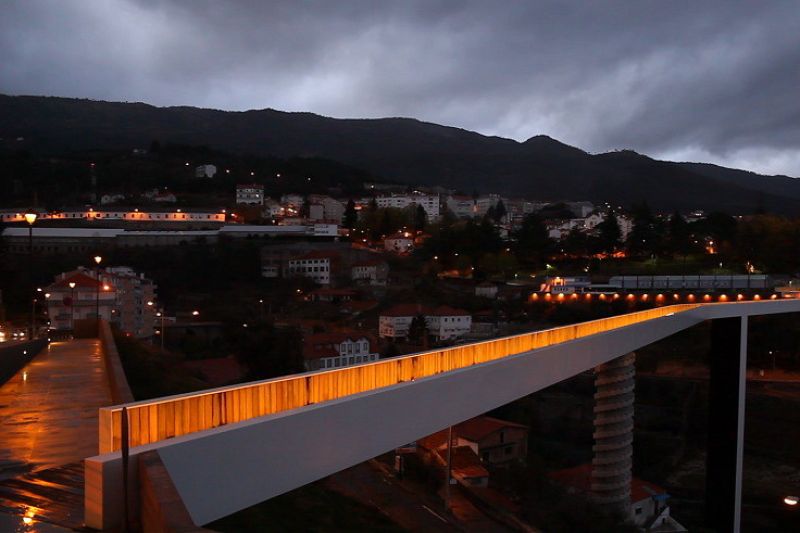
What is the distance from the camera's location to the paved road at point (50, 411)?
509cm

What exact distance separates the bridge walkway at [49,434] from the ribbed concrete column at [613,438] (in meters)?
9.59

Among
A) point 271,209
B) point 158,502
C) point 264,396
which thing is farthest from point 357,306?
point 158,502

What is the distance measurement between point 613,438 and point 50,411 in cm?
1058

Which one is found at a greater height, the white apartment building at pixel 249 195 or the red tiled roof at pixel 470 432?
the white apartment building at pixel 249 195

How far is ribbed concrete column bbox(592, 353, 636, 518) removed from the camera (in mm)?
13617

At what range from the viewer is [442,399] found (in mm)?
7320

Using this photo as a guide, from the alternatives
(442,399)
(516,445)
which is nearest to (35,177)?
(516,445)

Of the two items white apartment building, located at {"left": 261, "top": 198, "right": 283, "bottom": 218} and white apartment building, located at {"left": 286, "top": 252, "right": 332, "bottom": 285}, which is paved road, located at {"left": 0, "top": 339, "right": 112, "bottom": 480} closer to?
white apartment building, located at {"left": 286, "top": 252, "right": 332, "bottom": 285}

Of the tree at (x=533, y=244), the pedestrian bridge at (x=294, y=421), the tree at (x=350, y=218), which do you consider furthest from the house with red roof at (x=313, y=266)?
the pedestrian bridge at (x=294, y=421)

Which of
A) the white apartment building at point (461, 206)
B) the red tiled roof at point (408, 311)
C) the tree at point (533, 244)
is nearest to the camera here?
the red tiled roof at point (408, 311)

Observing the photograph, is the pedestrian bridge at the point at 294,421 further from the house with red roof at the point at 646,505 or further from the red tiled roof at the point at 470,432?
the red tiled roof at the point at 470,432

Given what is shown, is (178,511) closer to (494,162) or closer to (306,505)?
(306,505)

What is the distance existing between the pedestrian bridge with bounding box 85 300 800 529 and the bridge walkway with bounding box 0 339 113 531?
35cm

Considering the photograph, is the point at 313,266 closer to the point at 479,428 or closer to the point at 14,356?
the point at 479,428
